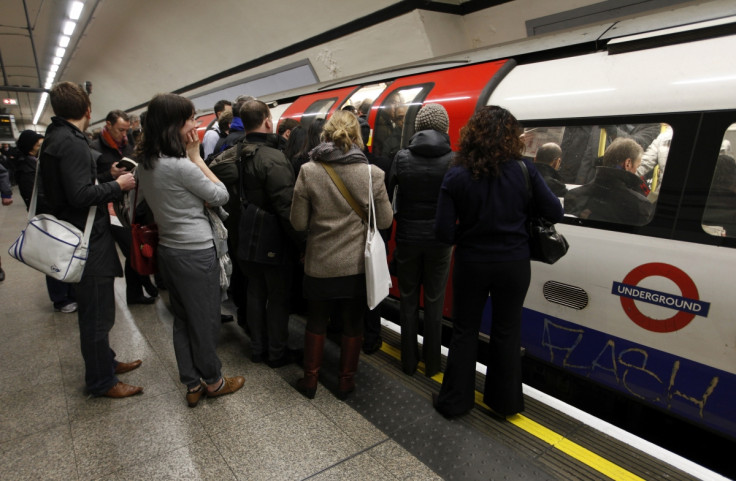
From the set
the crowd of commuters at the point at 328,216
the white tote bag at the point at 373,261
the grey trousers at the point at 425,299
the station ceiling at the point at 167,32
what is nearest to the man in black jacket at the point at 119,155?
the crowd of commuters at the point at 328,216

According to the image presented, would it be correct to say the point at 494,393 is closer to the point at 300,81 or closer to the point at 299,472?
the point at 299,472

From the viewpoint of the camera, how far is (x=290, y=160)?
3027 millimetres

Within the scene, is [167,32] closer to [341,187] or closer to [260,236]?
[260,236]

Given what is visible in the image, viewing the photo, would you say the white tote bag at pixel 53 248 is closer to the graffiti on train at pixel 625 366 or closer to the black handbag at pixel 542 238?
the black handbag at pixel 542 238

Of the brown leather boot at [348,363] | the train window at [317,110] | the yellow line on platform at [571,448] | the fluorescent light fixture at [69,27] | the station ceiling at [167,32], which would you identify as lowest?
the yellow line on platform at [571,448]

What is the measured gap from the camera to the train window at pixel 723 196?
2.13 m

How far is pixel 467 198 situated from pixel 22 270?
612 cm

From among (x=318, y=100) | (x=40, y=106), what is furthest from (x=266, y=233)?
(x=40, y=106)

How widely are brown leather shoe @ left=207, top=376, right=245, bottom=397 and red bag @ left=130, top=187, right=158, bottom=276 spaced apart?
858mm

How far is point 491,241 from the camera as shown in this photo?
2.24m

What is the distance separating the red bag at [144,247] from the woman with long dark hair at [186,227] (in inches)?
3.7

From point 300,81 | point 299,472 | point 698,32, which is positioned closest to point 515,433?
point 299,472

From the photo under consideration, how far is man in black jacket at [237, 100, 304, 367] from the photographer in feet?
9.01

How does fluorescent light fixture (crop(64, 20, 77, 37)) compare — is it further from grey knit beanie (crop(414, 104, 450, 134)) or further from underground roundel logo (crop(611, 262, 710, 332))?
underground roundel logo (crop(611, 262, 710, 332))
